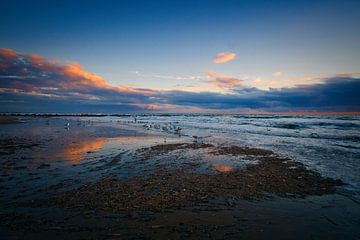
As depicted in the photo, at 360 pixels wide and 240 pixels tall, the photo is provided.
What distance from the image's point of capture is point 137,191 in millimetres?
7492

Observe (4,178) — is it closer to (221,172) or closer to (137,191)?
(137,191)

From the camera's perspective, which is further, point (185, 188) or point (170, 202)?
point (185, 188)

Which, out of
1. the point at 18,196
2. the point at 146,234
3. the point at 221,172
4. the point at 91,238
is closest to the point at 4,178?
the point at 18,196

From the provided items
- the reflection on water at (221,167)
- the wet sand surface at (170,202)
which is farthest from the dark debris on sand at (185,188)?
the reflection on water at (221,167)

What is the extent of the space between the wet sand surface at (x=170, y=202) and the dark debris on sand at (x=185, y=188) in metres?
0.03

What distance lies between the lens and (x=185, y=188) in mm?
Result: 7898

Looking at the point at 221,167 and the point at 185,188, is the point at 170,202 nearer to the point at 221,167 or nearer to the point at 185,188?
the point at 185,188

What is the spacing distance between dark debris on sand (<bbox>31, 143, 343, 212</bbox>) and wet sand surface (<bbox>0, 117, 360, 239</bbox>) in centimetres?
3

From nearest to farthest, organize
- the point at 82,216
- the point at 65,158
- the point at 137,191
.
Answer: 1. the point at 82,216
2. the point at 137,191
3. the point at 65,158

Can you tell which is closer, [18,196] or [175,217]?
[175,217]

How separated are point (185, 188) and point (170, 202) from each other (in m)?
1.34

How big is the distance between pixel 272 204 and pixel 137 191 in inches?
179

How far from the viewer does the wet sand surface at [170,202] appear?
5066mm

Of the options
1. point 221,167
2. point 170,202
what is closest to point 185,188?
point 170,202
